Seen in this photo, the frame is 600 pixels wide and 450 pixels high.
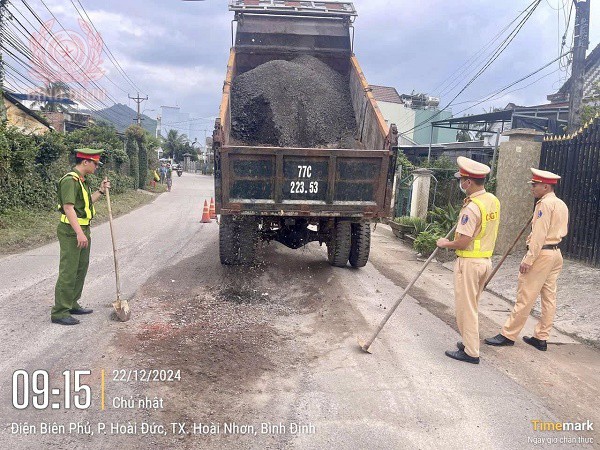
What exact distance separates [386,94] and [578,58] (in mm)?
44146

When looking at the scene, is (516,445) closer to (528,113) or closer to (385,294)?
(385,294)

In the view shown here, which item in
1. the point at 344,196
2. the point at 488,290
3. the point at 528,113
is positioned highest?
the point at 528,113

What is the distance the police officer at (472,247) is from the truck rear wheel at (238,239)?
10.1 ft

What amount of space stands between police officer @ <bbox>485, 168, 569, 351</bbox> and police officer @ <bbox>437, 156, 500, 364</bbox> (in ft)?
2.16

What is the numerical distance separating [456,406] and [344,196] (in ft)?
11.4

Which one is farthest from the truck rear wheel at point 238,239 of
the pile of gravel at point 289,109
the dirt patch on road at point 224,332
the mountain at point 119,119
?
the mountain at point 119,119

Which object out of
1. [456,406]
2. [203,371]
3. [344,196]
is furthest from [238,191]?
[456,406]

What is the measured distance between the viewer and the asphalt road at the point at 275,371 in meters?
2.99

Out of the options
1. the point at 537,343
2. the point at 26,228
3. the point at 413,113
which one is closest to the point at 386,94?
the point at 413,113

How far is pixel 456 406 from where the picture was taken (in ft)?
11.3

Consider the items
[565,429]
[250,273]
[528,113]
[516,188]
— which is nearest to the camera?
[565,429]

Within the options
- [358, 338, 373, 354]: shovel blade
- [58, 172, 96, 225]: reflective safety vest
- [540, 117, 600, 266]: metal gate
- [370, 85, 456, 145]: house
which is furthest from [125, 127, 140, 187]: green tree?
[370, 85, 456, 145]: house

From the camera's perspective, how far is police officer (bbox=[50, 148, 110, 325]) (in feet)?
15.3

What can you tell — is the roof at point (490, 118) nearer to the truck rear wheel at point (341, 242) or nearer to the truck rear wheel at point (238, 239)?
the truck rear wheel at point (341, 242)
